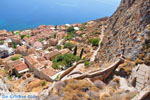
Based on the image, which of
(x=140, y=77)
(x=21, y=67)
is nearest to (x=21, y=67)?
(x=21, y=67)

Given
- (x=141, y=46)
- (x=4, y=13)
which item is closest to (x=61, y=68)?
(x=141, y=46)

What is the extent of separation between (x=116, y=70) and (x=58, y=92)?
213 inches

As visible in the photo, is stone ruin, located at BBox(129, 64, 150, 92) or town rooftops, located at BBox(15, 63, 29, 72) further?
town rooftops, located at BBox(15, 63, 29, 72)

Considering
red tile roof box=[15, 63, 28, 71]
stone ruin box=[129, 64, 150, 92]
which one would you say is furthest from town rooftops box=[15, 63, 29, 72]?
stone ruin box=[129, 64, 150, 92]

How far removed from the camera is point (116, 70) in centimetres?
999

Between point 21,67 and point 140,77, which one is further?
point 21,67

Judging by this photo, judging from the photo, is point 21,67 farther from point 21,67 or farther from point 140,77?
point 140,77

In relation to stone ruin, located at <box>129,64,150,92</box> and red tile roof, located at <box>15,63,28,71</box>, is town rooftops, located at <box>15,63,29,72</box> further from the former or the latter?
stone ruin, located at <box>129,64,150,92</box>

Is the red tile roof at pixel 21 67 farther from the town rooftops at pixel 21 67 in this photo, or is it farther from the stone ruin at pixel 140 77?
the stone ruin at pixel 140 77

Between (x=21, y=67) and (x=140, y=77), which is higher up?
(x=21, y=67)

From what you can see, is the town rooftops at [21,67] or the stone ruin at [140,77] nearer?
the stone ruin at [140,77]

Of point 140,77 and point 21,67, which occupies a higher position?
point 21,67

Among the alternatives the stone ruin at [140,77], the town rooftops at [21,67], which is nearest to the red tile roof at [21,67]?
the town rooftops at [21,67]

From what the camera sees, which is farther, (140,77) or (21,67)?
(21,67)
